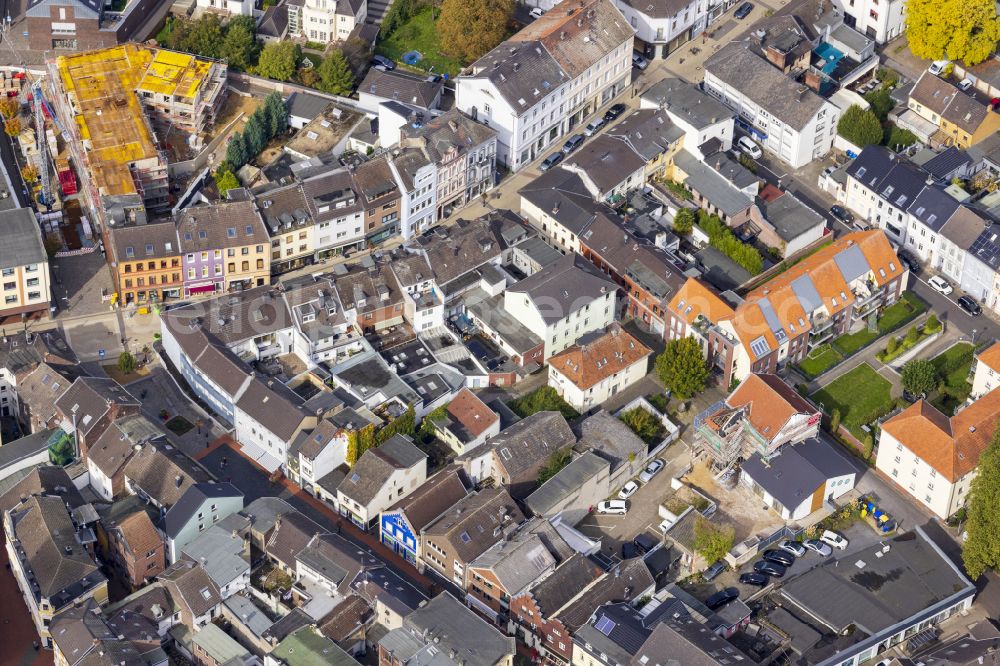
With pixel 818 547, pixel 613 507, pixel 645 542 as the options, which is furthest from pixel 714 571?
pixel 613 507

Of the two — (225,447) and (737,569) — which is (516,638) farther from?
(225,447)

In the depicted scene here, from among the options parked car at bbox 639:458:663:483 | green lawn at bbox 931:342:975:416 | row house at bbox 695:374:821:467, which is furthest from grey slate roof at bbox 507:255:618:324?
green lawn at bbox 931:342:975:416

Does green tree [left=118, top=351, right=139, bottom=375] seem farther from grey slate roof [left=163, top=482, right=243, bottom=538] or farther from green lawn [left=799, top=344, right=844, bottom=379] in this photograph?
green lawn [left=799, top=344, right=844, bottom=379]

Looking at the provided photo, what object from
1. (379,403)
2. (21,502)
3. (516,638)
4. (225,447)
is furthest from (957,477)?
(21,502)

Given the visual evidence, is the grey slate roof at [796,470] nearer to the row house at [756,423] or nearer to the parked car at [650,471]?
the row house at [756,423]

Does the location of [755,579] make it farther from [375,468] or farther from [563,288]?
[563,288]
